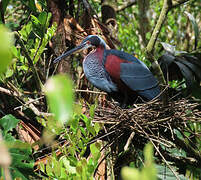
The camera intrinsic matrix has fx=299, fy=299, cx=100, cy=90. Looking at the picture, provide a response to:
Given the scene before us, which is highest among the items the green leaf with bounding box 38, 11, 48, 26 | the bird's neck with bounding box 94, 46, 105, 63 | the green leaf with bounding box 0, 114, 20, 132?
A: the green leaf with bounding box 38, 11, 48, 26

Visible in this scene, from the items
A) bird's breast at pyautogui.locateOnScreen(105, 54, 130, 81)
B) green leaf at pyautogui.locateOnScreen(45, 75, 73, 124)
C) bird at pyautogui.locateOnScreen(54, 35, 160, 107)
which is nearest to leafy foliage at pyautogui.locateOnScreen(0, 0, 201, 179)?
green leaf at pyautogui.locateOnScreen(45, 75, 73, 124)

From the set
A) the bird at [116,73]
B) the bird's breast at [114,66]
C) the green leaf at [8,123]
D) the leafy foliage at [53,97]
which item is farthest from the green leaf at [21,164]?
the bird's breast at [114,66]

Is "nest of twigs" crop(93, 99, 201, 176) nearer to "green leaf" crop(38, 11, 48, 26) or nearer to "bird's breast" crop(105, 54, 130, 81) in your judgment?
"bird's breast" crop(105, 54, 130, 81)

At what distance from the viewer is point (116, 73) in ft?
7.28

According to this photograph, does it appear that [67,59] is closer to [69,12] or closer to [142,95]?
[69,12]

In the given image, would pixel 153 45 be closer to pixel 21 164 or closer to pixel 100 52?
pixel 21 164

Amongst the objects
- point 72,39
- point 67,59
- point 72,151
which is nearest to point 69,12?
point 72,39

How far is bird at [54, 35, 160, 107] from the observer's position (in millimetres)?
2225

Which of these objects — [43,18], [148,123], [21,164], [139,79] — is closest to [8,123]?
[21,164]

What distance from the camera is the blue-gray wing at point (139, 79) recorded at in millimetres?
2254

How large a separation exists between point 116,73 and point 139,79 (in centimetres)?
22

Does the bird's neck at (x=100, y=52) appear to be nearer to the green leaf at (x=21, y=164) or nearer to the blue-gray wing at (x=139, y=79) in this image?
the blue-gray wing at (x=139, y=79)

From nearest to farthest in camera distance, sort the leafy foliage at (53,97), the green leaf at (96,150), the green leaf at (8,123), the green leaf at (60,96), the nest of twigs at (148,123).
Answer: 1. the green leaf at (60,96)
2. the leafy foliage at (53,97)
3. the green leaf at (96,150)
4. the green leaf at (8,123)
5. the nest of twigs at (148,123)

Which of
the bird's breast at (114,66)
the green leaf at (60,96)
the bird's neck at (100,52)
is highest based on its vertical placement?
the green leaf at (60,96)
